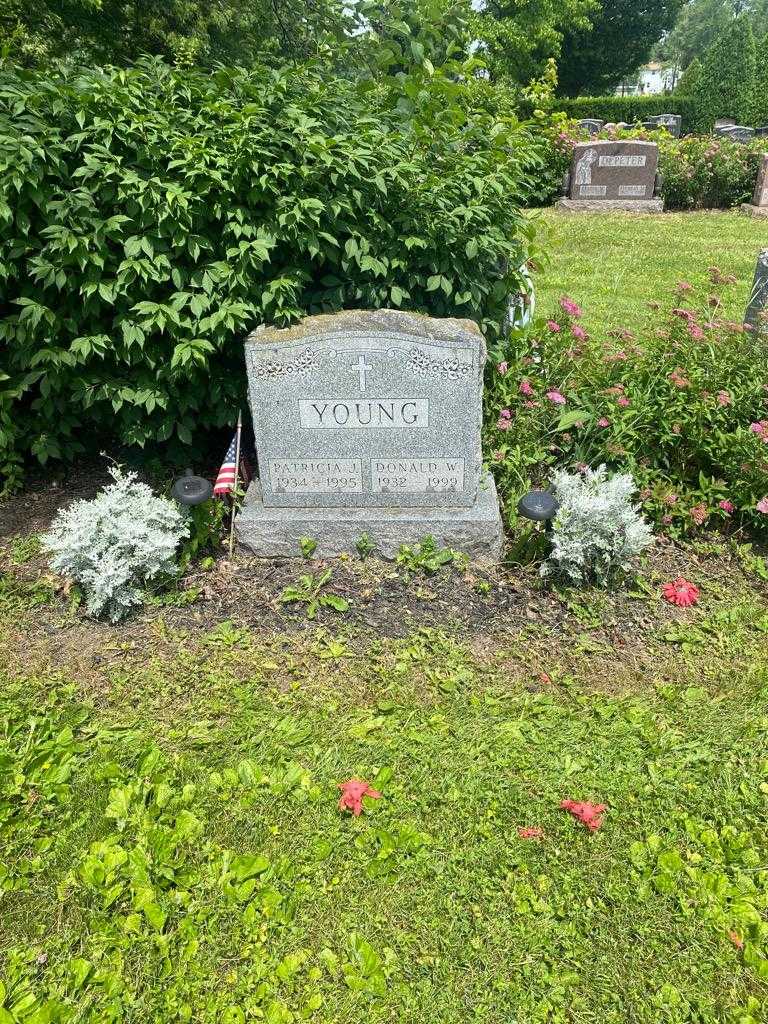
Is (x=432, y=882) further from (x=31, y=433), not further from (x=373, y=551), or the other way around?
(x=31, y=433)

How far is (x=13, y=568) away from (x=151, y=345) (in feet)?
4.68

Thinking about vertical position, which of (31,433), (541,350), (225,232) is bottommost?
A: (31,433)

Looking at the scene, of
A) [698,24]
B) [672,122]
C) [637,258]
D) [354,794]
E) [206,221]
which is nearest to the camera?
[354,794]

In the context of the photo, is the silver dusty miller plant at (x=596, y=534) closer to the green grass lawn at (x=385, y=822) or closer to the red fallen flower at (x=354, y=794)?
the green grass lawn at (x=385, y=822)

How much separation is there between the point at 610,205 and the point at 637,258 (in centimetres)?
471

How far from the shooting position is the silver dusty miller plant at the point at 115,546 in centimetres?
342

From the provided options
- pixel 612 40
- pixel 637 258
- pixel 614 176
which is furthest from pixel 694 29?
pixel 637 258

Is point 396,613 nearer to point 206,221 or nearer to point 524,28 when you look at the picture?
point 206,221

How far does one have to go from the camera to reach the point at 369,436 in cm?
380

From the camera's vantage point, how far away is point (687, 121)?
27875 mm

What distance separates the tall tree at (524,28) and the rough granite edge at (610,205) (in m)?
16.5

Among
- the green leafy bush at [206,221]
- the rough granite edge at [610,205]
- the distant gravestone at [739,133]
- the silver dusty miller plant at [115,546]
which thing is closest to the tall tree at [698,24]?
the distant gravestone at [739,133]

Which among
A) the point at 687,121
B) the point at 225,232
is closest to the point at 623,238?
the point at 225,232

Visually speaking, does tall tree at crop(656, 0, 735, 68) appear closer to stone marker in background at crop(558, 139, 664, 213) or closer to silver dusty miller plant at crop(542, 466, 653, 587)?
stone marker in background at crop(558, 139, 664, 213)
